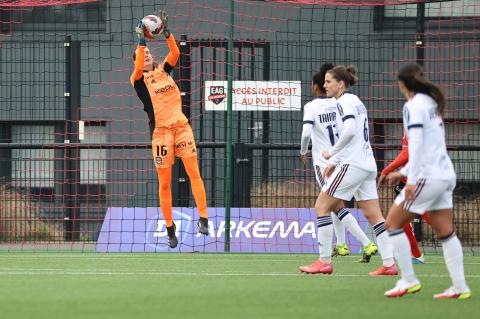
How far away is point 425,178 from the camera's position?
938 cm

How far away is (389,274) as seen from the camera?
12.1m

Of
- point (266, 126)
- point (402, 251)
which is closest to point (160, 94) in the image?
point (266, 126)

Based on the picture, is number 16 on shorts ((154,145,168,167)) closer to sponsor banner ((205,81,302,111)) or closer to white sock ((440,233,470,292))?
sponsor banner ((205,81,302,111))

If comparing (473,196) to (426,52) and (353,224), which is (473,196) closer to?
(426,52)

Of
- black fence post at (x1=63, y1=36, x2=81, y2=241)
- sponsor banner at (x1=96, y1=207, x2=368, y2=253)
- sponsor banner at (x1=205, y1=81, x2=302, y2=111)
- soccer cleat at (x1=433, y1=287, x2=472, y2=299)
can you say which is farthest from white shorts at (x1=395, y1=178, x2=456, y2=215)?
black fence post at (x1=63, y1=36, x2=81, y2=241)

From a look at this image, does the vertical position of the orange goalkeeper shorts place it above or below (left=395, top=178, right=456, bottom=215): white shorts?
above

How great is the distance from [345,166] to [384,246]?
3.18 feet

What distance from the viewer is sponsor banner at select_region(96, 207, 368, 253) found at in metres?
17.6

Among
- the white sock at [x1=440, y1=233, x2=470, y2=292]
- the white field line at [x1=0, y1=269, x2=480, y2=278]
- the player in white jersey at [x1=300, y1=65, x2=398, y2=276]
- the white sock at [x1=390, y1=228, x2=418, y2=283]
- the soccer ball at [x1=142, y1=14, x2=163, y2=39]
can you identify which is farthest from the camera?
the soccer ball at [x1=142, y1=14, x2=163, y2=39]

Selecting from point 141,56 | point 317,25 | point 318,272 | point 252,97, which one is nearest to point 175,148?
point 141,56

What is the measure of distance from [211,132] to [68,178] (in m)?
2.60

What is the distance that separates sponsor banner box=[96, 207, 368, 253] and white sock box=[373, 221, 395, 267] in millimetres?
4914

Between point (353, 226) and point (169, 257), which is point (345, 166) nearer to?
point (353, 226)

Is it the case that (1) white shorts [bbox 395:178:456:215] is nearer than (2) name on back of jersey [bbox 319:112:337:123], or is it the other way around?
(1) white shorts [bbox 395:178:456:215]
